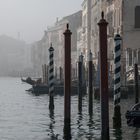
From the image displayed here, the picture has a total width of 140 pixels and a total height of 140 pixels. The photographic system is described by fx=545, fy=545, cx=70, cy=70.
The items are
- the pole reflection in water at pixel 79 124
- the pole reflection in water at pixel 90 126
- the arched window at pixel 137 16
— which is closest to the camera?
the pole reflection in water at pixel 90 126

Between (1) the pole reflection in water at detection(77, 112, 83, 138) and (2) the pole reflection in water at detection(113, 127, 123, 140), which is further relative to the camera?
(1) the pole reflection in water at detection(77, 112, 83, 138)

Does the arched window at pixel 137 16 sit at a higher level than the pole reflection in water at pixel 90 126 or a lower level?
higher

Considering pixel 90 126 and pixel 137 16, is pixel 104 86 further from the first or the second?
pixel 137 16

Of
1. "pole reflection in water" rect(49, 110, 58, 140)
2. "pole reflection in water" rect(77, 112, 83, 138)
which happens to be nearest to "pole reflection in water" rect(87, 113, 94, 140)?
"pole reflection in water" rect(77, 112, 83, 138)

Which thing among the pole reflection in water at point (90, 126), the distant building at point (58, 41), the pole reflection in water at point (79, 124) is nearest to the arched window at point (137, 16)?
the pole reflection in water at point (79, 124)

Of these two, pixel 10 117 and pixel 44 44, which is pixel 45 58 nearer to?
pixel 44 44

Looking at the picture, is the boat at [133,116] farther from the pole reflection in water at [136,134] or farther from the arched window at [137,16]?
the arched window at [137,16]

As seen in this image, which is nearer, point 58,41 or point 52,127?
point 52,127

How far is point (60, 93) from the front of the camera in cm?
Answer: 4097

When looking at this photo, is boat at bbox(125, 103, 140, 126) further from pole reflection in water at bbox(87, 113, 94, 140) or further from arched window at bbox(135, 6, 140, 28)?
arched window at bbox(135, 6, 140, 28)

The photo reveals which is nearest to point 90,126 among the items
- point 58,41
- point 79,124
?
point 79,124

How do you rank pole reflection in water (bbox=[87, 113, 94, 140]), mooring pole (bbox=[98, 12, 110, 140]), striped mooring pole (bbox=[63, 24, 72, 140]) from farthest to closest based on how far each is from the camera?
pole reflection in water (bbox=[87, 113, 94, 140]), striped mooring pole (bbox=[63, 24, 72, 140]), mooring pole (bbox=[98, 12, 110, 140])

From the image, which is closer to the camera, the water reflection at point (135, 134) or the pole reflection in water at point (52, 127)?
the water reflection at point (135, 134)

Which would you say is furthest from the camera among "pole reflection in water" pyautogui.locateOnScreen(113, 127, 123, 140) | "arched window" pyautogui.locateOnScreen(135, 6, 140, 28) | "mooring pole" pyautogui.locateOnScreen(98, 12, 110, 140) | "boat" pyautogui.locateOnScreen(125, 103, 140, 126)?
"arched window" pyautogui.locateOnScreen(135, 6, 140, 28)
